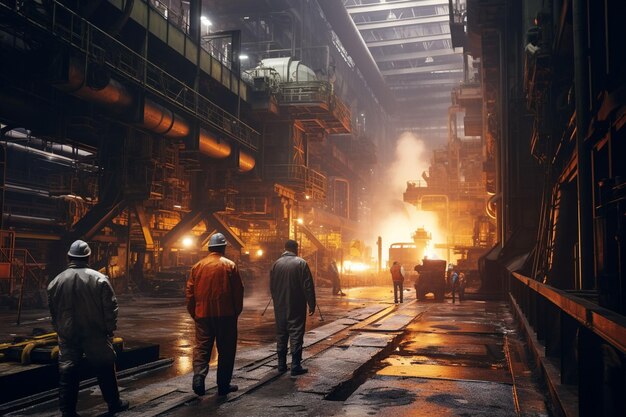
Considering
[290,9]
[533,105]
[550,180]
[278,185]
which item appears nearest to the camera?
[550,180]

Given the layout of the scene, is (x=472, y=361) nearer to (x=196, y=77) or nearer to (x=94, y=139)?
(x=94, y=139)

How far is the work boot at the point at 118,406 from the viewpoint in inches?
182

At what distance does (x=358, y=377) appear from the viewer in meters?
6.37

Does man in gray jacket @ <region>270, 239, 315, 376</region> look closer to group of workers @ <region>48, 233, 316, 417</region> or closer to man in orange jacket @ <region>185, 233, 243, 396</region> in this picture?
group of workers @ <region>48, 233, 316, 417</region>

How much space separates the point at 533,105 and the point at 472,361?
5975mm

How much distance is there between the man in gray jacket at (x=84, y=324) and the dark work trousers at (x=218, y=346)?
31.2 inches

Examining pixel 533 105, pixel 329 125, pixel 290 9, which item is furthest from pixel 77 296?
pixel 290 9

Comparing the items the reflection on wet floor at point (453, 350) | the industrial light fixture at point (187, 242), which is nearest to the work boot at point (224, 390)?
the reflection on wet floor at point (453, 350)

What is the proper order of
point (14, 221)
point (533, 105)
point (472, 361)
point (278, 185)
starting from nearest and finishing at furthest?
point (472, 361)
point (533, 105)
point (14, 221)
point (278, 185)

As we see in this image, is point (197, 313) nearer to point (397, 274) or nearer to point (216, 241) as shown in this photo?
point (216, 241)

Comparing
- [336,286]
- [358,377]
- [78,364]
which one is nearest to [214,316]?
[78,364]

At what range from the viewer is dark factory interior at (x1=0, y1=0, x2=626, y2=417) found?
16.0 feet

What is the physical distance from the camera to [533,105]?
1102 centimetres

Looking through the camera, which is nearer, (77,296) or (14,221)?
(77,296)
